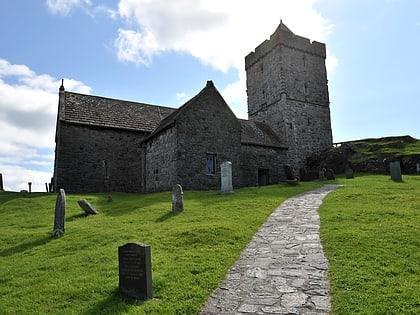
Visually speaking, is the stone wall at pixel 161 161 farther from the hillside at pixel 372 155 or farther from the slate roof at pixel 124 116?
the hillside at pixel 372 155

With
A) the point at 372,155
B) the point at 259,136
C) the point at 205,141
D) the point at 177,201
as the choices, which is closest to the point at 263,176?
the point at 259,136

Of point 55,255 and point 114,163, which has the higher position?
point 114,163

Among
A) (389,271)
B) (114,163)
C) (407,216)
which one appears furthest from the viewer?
(114,163)

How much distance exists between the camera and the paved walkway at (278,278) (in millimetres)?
5789

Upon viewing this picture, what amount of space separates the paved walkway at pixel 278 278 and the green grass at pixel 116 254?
32 cm

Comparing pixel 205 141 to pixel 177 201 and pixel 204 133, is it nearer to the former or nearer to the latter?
pixel 204 133

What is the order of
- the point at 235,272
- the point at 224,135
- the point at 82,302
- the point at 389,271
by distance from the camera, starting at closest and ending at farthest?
the point at 82,302 < the point at 389,271 < the point at 235,272 < the point at 224,135

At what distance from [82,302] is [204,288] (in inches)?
89.3

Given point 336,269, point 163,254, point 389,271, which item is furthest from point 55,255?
point 389,271

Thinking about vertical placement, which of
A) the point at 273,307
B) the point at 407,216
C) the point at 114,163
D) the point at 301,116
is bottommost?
the point at 273,307

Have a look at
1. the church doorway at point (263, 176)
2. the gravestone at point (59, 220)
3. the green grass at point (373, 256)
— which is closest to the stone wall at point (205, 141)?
the church doorway at point (263, 176)

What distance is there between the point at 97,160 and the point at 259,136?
Answer: 1409cm

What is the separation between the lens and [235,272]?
734 cm

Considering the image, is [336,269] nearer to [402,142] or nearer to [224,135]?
[224,135]
